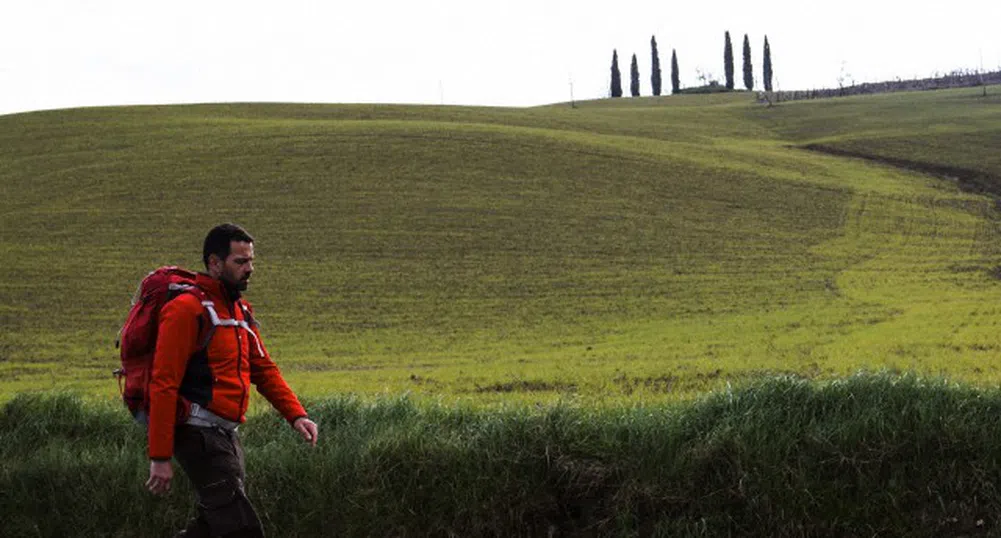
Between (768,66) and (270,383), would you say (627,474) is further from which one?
(768,66)

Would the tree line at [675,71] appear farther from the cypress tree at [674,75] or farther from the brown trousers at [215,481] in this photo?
the brown trousers at [215,481]

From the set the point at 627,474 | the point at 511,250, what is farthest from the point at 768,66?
the point at 627,474

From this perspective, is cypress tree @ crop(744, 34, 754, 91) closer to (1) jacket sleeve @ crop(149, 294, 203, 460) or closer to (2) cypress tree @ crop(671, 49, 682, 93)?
(2) cypress tree @ crop(671, 49, 682, 93)

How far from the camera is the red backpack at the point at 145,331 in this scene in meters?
5.14

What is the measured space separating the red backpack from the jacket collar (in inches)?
1.8

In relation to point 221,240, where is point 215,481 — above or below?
below

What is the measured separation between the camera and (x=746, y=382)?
711 cm

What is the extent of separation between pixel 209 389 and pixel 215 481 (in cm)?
48

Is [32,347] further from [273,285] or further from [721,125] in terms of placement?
[721,125]

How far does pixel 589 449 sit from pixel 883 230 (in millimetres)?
40719

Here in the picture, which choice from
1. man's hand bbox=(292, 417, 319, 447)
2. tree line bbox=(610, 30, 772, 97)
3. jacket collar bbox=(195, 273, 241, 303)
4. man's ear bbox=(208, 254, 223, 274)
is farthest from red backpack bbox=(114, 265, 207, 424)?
tree line bbox=(610, 30, 772, 97)

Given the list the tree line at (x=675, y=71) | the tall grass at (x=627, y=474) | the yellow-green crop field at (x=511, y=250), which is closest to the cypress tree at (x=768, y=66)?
the tree line at (x=675, y=71)

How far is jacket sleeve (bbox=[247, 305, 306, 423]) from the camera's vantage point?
5.65 meters

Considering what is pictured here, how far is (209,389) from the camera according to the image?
523cm
